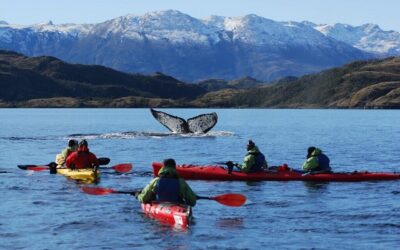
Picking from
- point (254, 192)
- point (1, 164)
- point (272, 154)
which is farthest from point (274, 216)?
point (272, 154)

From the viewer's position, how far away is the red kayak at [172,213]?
1169 inches

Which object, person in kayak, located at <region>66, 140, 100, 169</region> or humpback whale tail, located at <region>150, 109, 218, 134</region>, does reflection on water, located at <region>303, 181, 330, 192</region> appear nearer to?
person in kayak, located at <region>66, 140, 100, 169</region>

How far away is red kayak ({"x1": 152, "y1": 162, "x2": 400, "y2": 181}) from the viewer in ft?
147

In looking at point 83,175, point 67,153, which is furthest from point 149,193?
point 67,153

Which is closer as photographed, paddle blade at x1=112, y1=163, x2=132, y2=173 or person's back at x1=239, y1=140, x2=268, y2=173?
person's back at x1=239, y1=140, x2=268, y2=173

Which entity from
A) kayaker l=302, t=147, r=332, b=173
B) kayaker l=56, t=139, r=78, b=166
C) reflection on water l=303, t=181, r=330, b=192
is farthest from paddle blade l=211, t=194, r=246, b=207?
kayaker l=56, t=139, r=78, b=166

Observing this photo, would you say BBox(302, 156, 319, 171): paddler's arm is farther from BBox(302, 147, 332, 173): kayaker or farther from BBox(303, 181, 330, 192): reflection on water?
BBox(303, 181, 330, 192): reflection on water

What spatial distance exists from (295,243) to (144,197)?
22.0 feet

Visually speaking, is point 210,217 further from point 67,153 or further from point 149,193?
point 67,153

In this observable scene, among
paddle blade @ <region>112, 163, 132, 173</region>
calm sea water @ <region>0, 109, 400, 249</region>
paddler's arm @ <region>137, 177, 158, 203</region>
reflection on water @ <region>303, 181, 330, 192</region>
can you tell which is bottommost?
calm sea water @ <region>0, 109, 400, 249</region>

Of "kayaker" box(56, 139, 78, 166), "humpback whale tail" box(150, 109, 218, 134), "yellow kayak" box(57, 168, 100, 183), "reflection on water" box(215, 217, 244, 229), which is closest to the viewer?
"reflection on water" box(215, 217, 244, 229)

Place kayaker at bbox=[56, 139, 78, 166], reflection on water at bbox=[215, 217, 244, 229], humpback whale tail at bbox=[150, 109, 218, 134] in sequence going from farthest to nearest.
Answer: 1. humpback whale tail at bbox=[150, 109, 218, 134]
2. kayaker at bbox=[56, 139, 78, 166]
3. reflection on water at bbox=[215, 217, 244, 229]

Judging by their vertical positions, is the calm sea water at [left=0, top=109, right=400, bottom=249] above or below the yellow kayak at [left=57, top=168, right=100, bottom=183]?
below

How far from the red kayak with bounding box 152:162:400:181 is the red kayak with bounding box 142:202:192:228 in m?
14.3
